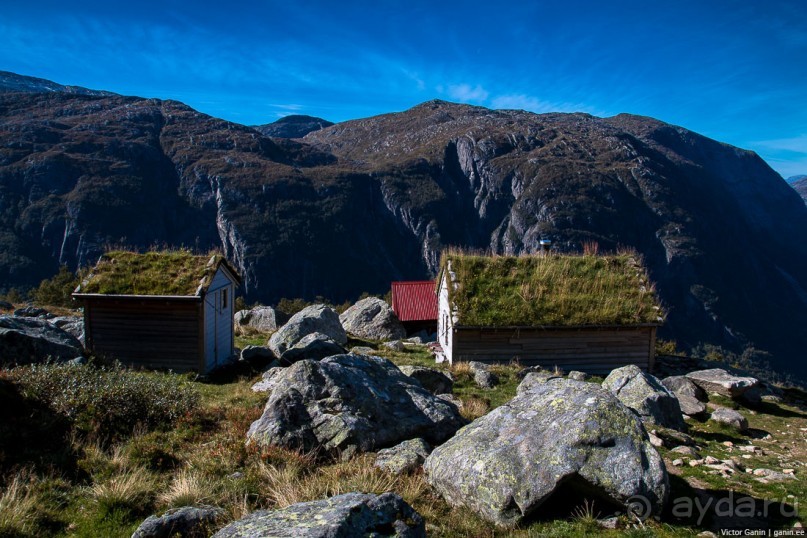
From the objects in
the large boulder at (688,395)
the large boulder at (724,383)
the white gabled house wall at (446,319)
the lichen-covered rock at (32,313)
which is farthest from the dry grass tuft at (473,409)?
the lichen-covered rock at (32,313)

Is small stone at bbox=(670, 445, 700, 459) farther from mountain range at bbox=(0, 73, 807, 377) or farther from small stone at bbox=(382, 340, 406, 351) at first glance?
mountain range at bbox=(0, 73, 807, 377)

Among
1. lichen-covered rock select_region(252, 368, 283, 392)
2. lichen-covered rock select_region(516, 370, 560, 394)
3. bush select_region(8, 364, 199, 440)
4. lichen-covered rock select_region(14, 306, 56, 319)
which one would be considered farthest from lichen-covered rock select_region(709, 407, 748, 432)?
lichen-covered rock select_region(14, 306, 56, 319)

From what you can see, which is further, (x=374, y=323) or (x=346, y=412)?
(x=374, y=323)

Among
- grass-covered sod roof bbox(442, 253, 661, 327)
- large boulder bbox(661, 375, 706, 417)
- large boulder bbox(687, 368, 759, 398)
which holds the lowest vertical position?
large boulder bbox(687, 368, 759, 398)

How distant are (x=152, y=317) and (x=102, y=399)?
32.0ft

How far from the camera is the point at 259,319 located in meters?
30.4

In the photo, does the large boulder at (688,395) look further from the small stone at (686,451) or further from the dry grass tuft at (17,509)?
the dry grass tuft at (17,509)

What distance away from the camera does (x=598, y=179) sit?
180 meters

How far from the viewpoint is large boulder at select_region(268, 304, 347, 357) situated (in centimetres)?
2180

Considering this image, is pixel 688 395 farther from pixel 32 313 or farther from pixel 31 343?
pixel 32 313

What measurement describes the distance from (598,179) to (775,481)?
186725mm

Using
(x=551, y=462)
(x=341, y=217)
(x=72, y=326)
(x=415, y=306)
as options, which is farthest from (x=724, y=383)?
(x=341, y=217)

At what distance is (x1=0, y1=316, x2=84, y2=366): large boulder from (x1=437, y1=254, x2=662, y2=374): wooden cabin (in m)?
13.3

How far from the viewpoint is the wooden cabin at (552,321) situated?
829 inches
